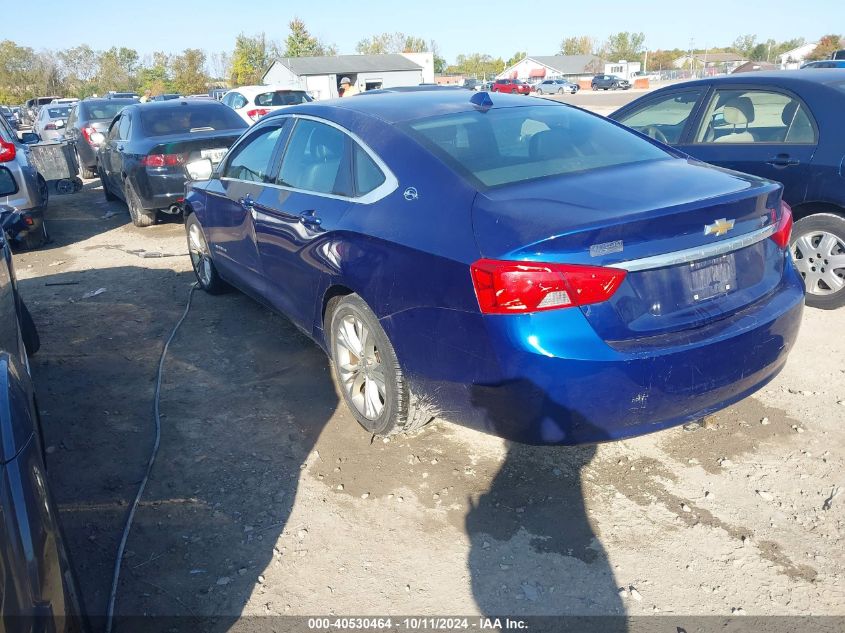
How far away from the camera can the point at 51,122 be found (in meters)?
20.8

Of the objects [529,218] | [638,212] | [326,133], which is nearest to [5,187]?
[326,133]

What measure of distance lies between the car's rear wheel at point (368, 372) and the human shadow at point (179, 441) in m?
0.35

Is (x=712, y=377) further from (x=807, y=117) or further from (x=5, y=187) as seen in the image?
(x=5, y=187)

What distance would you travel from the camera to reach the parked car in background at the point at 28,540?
1.71 m

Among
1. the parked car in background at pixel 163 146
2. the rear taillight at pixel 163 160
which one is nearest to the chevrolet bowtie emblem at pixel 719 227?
the parked car in background at pixel 163 146

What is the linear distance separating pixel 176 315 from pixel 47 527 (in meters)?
4.15

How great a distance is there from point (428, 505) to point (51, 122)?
21.8 meters

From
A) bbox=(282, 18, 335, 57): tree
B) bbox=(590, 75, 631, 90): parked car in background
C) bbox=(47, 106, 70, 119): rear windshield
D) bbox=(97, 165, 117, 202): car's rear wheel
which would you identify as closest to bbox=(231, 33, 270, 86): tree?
bbox=(282, 18, 335, 57): tree

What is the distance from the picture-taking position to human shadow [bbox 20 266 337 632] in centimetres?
279

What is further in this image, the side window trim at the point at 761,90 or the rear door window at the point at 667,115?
the rear door window at the point at 667,115

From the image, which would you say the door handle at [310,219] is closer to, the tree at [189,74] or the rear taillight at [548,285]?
the rear taillight at [548,285]

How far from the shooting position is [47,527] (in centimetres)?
196

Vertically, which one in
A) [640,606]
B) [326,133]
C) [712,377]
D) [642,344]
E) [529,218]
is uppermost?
[326,133]

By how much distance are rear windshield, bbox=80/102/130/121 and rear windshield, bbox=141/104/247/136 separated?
227 inches
